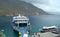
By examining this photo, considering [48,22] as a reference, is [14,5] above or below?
above

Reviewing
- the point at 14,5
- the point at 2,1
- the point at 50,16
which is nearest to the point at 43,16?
the point at 50,16

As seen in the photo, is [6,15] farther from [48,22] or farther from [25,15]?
[48,22]

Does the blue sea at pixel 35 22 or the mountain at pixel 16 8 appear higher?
the mountain at pixel 16 8

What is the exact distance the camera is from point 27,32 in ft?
9.01

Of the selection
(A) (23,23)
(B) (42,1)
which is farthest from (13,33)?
(B) (42,1)

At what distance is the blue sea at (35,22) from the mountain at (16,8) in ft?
0.31

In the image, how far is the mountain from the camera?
2.73 m

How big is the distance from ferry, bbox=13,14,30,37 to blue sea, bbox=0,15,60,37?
0.08 m

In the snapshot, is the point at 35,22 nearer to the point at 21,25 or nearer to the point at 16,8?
the point at 21,25

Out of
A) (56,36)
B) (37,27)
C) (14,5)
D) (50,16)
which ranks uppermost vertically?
(14,5)

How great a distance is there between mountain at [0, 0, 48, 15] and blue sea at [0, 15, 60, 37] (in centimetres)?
9

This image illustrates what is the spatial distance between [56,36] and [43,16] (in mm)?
448

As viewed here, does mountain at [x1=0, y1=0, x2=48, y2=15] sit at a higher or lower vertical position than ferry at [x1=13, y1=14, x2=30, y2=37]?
higher

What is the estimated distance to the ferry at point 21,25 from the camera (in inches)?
107
